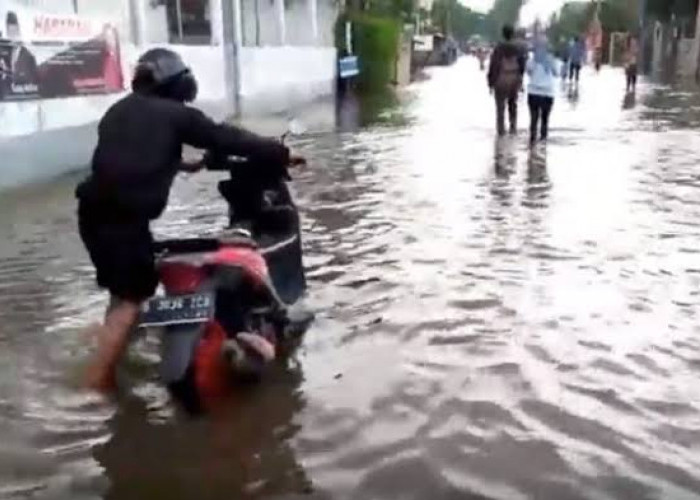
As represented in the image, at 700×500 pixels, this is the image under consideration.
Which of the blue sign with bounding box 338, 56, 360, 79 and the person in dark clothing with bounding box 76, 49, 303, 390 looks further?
the blue sign with bounding box 338, 56, 360, 79

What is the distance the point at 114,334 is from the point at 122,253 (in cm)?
44

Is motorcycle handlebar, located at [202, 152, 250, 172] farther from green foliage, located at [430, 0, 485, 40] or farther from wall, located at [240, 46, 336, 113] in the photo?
green foliage, located at [430, 0, 485, 40]

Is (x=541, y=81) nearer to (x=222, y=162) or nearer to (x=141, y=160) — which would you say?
(x=222, y=162)

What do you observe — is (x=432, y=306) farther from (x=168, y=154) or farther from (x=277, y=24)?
(x=277, y=24)

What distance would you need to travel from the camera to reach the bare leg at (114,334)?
491cm

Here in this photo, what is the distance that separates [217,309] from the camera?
15.8 ft

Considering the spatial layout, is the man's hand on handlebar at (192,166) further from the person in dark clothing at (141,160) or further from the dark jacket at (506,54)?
the dark jacket at (506,54)

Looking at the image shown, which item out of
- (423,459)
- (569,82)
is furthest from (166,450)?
(569,82)

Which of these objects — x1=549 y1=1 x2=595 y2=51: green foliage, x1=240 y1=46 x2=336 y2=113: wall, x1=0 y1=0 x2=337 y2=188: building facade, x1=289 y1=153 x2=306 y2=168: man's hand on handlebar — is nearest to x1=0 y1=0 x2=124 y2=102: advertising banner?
x1=0 y1=0 x2=337 y2=188: building facade

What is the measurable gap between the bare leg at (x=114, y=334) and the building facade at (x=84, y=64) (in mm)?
7079

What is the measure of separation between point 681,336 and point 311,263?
2962mm

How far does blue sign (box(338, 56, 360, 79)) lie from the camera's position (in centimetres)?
3312

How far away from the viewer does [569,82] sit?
38469mm

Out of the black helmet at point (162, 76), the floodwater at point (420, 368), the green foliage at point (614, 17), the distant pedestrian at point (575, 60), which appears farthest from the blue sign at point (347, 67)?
the green foliage at point (614, 17)
